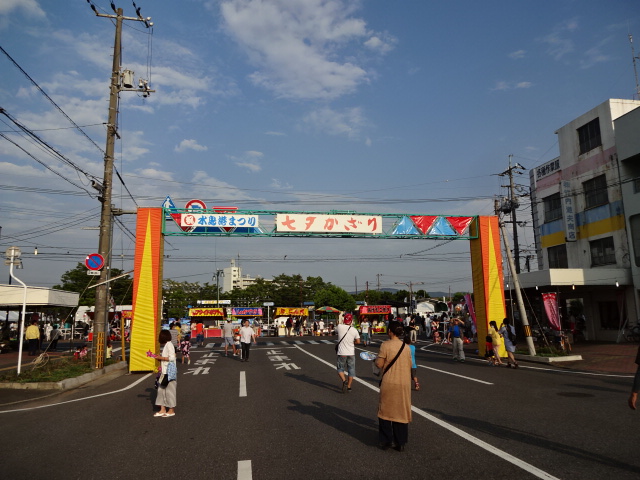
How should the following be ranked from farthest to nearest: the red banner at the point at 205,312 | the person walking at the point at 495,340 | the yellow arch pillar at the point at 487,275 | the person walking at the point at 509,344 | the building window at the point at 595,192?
1. the red banner at the point at 205,312
2. the building window at the point at 595,192
3. the yellow arch pillar at the point at 487,275
4. the person walking at the point at 495,340
5. the person walking at the point at 509,344

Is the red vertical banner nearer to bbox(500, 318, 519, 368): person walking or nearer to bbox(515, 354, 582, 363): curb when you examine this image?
bbox(500, 318, 519, 368): person walking

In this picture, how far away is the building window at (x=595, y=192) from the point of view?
2541cm

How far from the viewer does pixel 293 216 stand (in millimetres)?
18672

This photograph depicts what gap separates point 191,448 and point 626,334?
25.0 metres

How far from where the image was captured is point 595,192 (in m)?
26.2

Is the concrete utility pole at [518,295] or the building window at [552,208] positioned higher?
the building window at [552,208]

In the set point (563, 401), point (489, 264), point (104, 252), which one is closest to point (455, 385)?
point (563, 401)

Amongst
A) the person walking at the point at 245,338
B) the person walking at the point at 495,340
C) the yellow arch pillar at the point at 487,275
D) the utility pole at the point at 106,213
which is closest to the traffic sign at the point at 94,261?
the utility pole at the point at 106,213

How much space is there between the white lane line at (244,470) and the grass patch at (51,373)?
9480mm

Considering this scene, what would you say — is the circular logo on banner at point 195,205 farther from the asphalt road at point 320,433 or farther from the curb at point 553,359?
the curb at point 553,359

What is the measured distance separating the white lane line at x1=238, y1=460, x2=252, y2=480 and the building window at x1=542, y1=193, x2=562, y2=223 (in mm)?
29371

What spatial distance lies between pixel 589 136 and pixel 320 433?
90.0ft

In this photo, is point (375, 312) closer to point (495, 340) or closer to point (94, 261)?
point (495, 340)

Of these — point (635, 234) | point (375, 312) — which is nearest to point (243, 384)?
point (635, 234)
